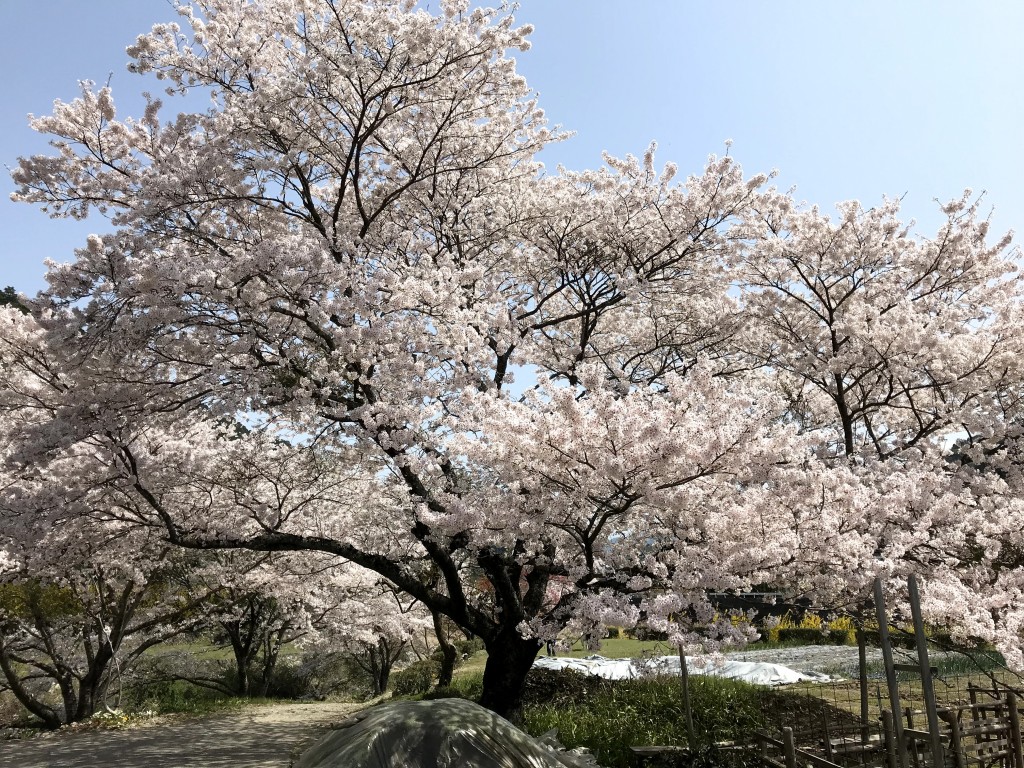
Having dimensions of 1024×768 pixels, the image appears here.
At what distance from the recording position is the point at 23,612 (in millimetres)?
12812

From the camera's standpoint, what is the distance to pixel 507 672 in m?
8.75

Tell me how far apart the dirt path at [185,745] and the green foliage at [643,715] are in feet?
11.8

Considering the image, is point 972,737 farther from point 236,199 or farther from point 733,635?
point 236,199

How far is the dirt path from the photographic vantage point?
9672mm

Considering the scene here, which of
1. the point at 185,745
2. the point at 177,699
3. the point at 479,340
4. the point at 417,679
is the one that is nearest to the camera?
the point at 479,340

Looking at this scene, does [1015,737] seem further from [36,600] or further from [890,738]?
[36,600]

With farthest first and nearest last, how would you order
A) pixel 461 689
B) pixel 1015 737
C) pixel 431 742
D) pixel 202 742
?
pixel 461 689 < pixel 202 742 < pixel 1015 737 < pixel 431 742

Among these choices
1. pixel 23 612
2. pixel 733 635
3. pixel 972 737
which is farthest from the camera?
pixel 23 612

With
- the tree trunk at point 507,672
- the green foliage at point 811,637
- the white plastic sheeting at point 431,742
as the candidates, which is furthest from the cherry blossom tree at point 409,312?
the green foliage at point 811,637

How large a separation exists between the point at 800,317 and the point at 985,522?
14.8ft

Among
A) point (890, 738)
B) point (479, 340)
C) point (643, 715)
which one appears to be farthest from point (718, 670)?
point (479, 340)

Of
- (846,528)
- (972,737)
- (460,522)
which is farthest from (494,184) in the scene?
(972,737)

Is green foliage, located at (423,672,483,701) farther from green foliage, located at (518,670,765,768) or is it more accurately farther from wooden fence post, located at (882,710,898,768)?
wooden fence post, located at (882,710,898,768)

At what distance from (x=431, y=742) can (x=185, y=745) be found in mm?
7905
